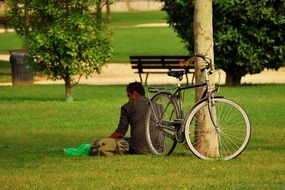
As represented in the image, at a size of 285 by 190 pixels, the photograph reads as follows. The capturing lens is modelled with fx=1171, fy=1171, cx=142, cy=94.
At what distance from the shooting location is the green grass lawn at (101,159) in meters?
11.3

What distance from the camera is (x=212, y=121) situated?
1338 centimetres

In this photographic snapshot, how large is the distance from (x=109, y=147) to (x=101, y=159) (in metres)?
0.37

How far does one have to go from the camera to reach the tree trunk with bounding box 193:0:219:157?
44.2 ft

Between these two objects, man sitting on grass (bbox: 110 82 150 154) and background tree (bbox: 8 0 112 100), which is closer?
man sitting on grass (bbox: 110 82 150 154)

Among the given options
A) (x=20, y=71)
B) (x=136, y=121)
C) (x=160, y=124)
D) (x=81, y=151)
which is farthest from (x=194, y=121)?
(x=20, y=71)

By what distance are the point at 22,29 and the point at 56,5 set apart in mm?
1062

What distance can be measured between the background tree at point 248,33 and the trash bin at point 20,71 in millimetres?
4734

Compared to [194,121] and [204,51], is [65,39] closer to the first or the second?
[204,51]

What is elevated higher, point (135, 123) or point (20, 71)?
point (135, 123)

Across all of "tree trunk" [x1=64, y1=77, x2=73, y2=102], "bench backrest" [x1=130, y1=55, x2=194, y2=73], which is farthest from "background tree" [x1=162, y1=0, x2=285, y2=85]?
"tree trunk" [x1=64, y1=77, x2=73, y2=102]

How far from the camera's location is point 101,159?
13.5 m

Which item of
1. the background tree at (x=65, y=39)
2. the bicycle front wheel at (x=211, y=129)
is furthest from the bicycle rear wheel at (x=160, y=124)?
the background tree at (x=65, y=39)

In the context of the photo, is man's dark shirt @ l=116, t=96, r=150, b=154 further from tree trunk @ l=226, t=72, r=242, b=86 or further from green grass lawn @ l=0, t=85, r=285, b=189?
tree trunk @ l=226, t=72, r=242, b=86

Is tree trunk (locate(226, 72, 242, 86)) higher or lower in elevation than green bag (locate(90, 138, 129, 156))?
lower
